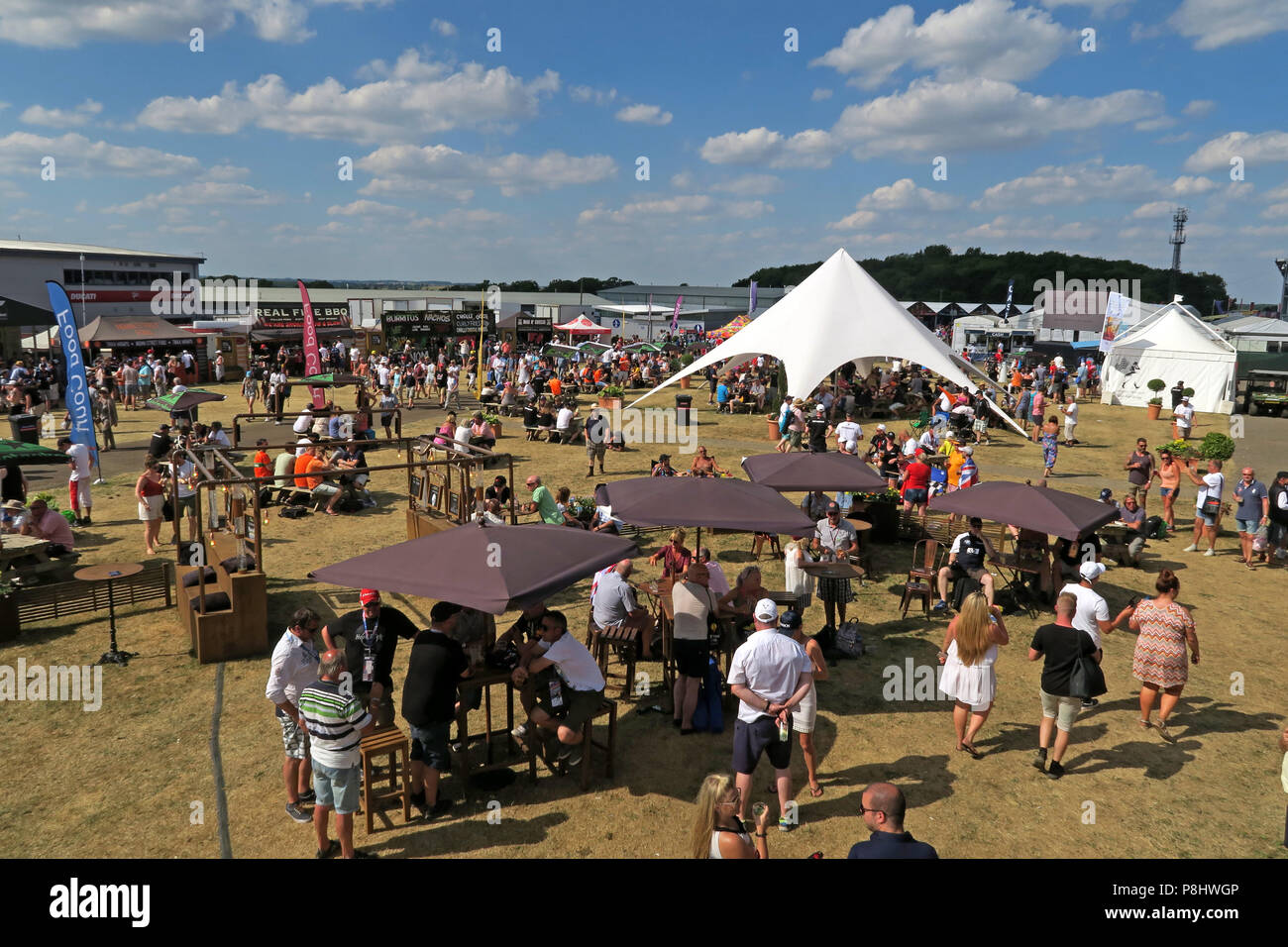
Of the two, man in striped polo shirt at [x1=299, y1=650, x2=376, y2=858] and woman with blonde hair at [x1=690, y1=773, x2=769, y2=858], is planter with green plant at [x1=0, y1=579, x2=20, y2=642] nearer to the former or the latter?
man in striped polo shirt at [x1=299, y1=650, x2=376, y2=858]

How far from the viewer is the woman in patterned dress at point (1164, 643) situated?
7129 mm

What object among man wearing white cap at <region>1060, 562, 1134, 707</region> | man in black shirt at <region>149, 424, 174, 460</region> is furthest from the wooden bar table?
man in black shirt at <region>149, 424, 174, 460</region>

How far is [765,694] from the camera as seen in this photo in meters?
5.71

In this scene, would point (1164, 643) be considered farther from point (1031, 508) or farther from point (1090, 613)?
point (1031, 508)

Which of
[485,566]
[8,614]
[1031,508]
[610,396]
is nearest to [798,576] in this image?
[1031,508]

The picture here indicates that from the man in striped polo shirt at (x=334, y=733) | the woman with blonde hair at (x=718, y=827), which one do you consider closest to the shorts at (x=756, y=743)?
the woman with blonde hair at (x=718, y=827)

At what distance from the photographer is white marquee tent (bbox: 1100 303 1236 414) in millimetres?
30828

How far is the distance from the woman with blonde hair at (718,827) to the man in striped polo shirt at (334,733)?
2.49 metres

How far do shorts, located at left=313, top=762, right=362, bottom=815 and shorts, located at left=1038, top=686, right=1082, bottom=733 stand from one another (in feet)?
18.2

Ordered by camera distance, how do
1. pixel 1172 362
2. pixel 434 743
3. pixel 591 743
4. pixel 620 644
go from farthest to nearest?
pixel 1172 362 → pixel 620 644 → pixel 591 743 → pixel 434 743

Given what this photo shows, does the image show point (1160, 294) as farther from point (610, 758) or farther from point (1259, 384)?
point (610, 758)

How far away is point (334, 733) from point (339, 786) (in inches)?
14.8
